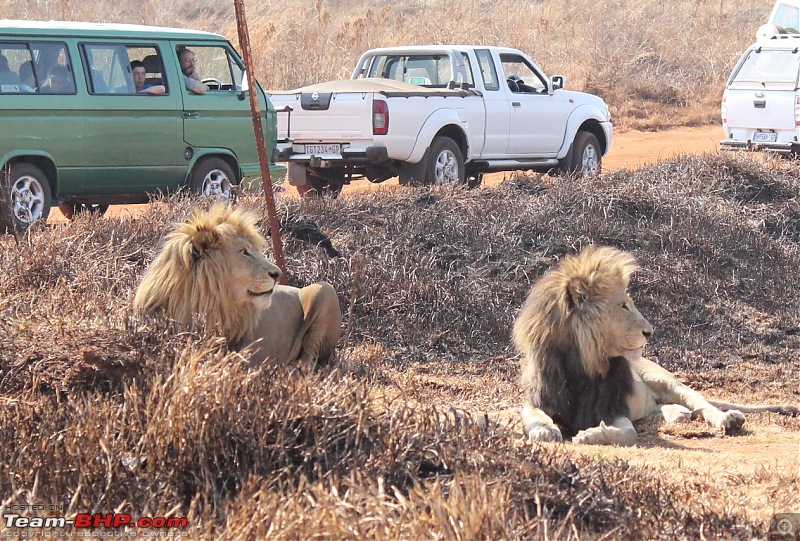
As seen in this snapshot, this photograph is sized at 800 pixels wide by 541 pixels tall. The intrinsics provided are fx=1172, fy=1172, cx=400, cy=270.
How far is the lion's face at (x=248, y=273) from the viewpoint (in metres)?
6.47

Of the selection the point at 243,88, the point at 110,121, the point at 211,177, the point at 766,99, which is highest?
the point at 243,88

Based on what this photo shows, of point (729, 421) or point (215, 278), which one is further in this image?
point (729, 421)

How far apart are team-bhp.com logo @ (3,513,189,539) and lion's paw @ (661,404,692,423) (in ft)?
13.0

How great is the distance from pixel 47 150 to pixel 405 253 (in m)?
3.89

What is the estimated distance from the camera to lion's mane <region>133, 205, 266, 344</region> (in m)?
6.35

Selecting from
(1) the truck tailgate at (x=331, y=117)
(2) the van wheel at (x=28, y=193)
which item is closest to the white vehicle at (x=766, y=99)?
(1) the truck tailgate at (x=331, y=117)

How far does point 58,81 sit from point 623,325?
7.11 meters

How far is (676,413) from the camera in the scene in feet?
24.1

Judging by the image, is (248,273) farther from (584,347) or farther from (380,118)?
(380,118)

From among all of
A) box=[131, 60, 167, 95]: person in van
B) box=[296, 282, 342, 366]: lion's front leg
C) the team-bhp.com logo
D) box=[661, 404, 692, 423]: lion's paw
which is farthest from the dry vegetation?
the team-bhp.com logo

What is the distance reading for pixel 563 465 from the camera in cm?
473

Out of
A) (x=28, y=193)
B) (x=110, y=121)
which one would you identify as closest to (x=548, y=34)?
(x=110, y=121)

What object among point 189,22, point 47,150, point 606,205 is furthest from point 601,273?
point 189,22

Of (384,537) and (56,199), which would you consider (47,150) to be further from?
(384,537)
